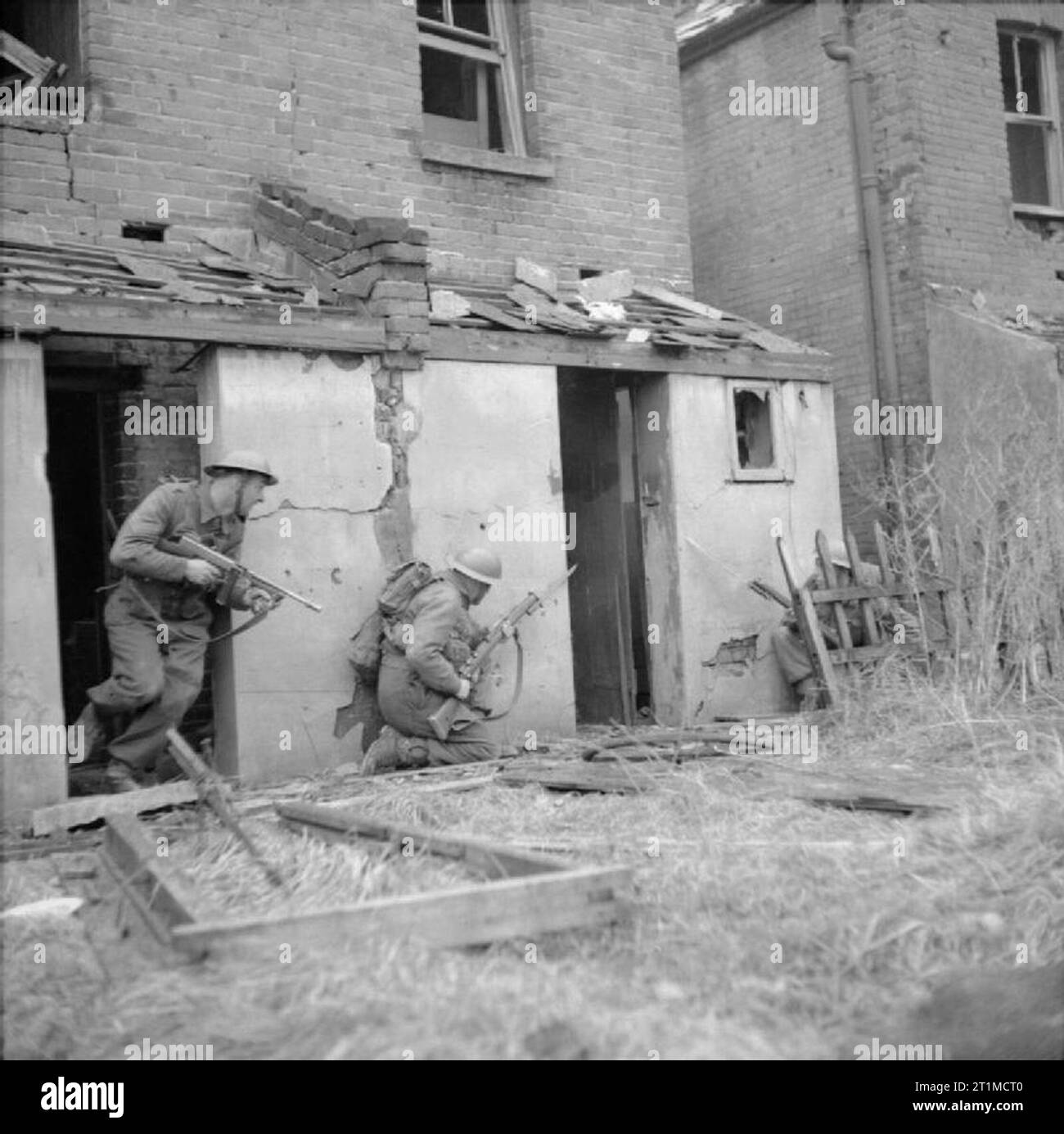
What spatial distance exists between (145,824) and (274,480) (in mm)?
2065

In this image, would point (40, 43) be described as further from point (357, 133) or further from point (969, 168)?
point (969, 168)

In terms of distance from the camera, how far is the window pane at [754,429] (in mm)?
10297

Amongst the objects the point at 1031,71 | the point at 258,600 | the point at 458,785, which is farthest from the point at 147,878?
the point at 1031,71

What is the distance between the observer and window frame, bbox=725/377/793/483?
32.8 feet

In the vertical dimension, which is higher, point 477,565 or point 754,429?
point 754,429

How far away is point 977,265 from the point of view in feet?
41.1

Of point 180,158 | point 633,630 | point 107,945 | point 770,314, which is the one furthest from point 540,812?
point 770,314

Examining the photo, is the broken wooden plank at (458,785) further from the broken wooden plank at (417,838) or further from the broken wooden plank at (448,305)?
the broken wooden plank at (448,305)

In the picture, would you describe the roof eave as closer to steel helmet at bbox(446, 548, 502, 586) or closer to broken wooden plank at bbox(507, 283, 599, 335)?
broken wooden plank at bbox(507, 283, 599, 335)

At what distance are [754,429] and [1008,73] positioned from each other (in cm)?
562

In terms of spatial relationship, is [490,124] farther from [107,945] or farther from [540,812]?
[107,945]

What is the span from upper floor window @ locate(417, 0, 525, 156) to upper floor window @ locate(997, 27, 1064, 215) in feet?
18.1

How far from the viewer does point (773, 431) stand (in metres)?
10.3

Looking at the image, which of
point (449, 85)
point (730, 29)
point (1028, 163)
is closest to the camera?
point (449, 85)
